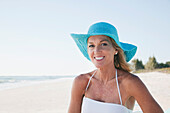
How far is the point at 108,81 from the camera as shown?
2.44m

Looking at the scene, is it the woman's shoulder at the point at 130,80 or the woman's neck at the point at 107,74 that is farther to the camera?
the woman's neck at the point at 107,74

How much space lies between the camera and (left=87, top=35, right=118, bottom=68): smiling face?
2225mm

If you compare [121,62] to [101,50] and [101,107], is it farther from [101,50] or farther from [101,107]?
[101,107]

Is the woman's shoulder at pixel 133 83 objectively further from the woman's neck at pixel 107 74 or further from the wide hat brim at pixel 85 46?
the wide hat brim at pixel 85 46

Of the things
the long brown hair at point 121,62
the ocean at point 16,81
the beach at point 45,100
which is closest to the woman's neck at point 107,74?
the long brown hair at point 121,62

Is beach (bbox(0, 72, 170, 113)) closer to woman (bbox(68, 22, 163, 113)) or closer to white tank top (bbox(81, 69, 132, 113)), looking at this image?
woman (bbox(68, 22, 163, 113))

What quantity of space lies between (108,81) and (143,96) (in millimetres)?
462

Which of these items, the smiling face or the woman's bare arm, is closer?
the woman's bare arm

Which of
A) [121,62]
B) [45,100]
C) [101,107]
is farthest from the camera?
[45,100]

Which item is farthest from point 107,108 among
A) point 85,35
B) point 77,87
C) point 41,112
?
point 41,112

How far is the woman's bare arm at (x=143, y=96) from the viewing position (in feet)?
6.83

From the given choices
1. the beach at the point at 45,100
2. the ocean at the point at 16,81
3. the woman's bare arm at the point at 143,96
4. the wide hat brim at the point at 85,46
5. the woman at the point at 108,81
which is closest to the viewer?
the woman's bare arm at the point at 143,96

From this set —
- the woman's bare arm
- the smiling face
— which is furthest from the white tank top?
the smiling face

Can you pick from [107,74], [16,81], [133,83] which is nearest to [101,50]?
[107,74]
